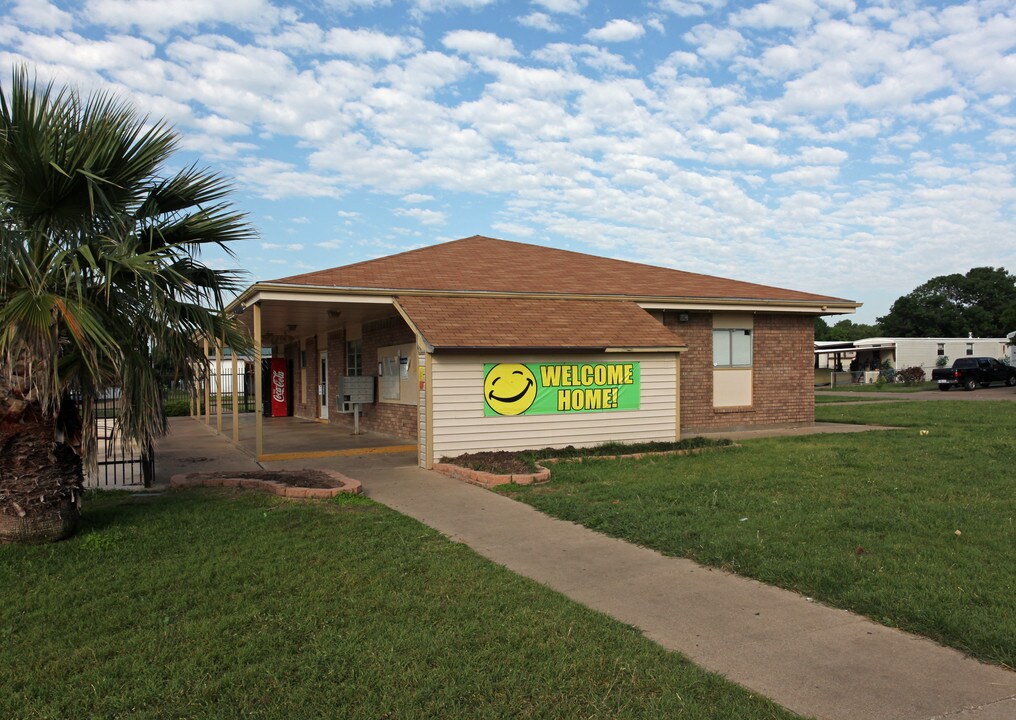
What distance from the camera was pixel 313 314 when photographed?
699 inches

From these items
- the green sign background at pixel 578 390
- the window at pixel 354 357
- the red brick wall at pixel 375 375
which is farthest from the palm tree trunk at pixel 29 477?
the window at pixel 354 357

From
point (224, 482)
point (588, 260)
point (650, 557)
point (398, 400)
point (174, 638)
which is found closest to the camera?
→ point (174, 638)

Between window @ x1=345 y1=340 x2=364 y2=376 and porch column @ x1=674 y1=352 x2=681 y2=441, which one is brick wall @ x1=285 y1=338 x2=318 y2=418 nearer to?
window @ x1=345 y1=340 x2=364 y2=376

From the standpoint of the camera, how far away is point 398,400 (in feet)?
56.5

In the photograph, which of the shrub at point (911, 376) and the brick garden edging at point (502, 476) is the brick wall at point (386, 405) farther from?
the shrub at point (911, 376)

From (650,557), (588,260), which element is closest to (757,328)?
(588,260)

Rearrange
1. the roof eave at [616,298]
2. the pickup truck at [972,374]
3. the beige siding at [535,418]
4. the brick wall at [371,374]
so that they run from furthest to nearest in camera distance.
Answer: the pickup truck at [972,374], the brick wall at [371,374], the roof eave at [616,298], the beige siding at [535,418]

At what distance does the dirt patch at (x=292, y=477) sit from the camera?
10489 mm

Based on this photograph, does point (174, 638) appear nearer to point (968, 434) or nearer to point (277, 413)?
point (968, 434)

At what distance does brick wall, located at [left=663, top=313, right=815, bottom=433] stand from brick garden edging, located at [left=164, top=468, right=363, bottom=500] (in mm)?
9069

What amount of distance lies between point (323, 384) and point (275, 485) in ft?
45.4

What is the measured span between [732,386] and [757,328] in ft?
5.09

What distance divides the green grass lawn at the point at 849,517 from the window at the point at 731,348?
Answer: 363 centimetres

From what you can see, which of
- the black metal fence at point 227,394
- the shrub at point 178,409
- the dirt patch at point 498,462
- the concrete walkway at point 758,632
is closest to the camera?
the concrete walkway at point 758,632
